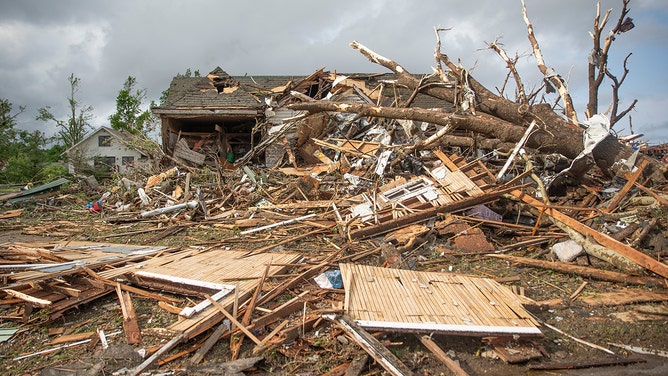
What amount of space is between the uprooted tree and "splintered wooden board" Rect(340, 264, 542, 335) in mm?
4013

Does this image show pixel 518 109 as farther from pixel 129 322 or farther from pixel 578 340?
pixel 129 322

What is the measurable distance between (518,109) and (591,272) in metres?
3.85

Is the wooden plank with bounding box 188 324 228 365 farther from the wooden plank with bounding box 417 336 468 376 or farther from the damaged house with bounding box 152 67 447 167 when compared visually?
the damaged house with bounding box 152 67 447 167

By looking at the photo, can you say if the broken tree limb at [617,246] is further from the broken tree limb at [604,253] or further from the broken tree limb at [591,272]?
the broken tree limb at [591,272]

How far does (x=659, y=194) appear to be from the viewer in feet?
21.1

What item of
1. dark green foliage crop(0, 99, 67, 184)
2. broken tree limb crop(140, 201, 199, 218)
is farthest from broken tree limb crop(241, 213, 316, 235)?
dark green foliage crop(0, 99, 67, 184)

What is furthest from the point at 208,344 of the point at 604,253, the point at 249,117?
the point at 249,117

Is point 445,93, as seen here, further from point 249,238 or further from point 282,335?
point 282,335

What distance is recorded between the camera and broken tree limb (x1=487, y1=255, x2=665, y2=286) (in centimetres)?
480

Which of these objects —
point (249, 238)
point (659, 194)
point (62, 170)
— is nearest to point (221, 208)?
point (249, 238)

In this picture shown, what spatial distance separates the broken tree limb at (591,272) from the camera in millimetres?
4802

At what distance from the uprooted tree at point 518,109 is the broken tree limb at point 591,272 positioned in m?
3.06

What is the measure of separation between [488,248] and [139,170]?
12.6 metres

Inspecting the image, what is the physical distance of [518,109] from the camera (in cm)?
771
